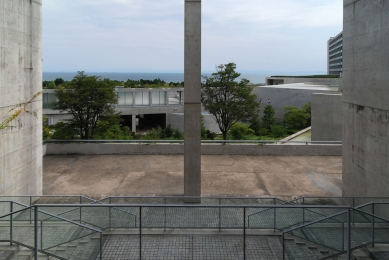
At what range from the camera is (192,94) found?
39.8ft

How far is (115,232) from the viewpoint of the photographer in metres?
8.47

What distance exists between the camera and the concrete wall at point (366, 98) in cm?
1002

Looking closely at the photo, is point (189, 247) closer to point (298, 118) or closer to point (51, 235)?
point (51, 235)

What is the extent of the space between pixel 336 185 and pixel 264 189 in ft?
10.2

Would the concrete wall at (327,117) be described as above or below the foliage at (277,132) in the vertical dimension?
above

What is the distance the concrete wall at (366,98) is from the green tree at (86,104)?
584 inches

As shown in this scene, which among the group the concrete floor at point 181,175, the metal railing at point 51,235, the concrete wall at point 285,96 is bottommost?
the concrete floor at point 181,175

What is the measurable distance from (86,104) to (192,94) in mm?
12193

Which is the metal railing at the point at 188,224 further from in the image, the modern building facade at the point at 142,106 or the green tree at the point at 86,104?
the modern building facade at the point at 142,106

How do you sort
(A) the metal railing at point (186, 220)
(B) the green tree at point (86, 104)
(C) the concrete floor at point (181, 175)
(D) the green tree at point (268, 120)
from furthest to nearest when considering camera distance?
1. (D) the green tree at point (268, 120)
2. (B) the green tree at point (86, 104)
3. (C) the concrete floor at point (181, 175)
4. (A) the metal railing at point (186, 220)

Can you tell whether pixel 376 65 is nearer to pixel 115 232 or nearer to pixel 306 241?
pixel 306 241

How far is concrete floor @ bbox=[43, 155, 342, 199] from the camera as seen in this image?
1421 centimetres

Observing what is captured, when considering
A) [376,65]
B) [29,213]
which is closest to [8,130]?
[29,213]

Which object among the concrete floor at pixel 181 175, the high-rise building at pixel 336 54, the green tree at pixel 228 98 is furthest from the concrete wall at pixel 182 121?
the high-rise building at pixel 336 54
